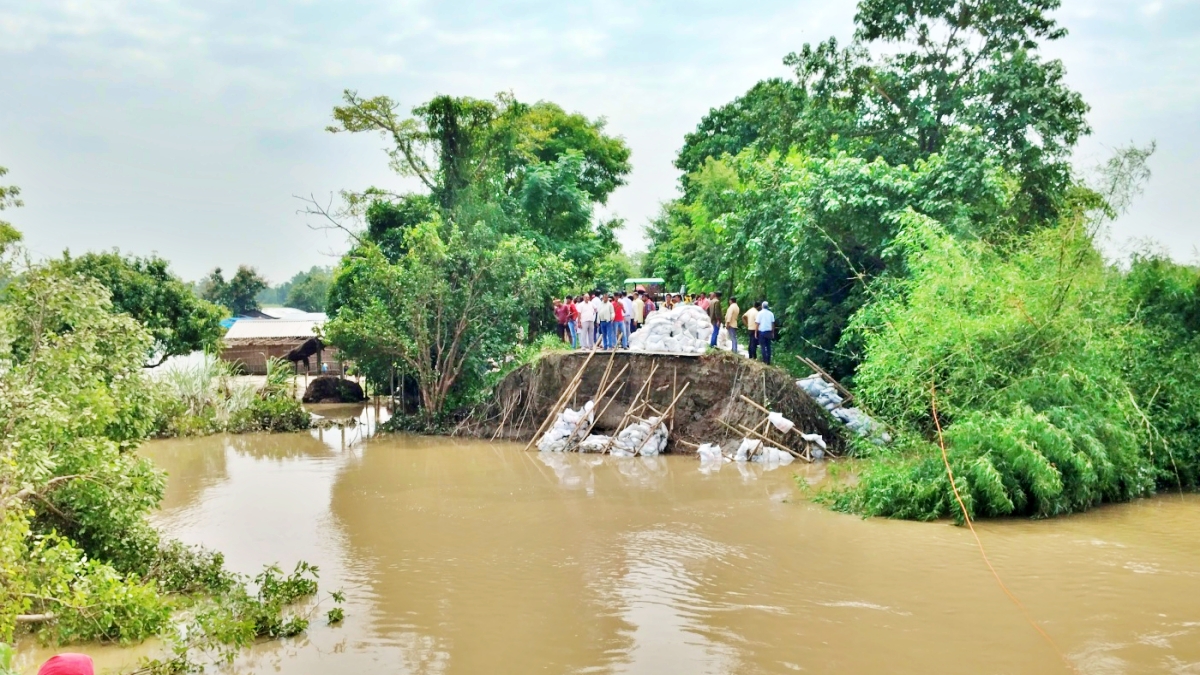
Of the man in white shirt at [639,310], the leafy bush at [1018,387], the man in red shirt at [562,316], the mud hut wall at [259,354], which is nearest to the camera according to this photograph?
the leafy bush at [1018,387]

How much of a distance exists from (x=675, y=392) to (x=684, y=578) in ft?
29.8

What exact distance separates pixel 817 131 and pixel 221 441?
15.4 metres

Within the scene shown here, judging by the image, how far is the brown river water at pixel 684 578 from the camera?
7.52 meters

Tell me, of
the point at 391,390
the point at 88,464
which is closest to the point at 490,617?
the point at 88,464

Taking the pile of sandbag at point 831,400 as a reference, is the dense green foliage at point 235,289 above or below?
above

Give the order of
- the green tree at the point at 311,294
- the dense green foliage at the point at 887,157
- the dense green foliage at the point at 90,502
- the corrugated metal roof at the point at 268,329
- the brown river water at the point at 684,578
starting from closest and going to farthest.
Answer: the dense green foliage at the point at 90,502 → the brown river water at the point at 684,578 → the dense green foliage at the point at 887,157 → the corrugated metal roof at the point at 268,329 → the green tree at the point at 311,294

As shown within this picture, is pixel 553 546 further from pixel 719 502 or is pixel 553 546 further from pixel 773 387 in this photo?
pixel 773 387

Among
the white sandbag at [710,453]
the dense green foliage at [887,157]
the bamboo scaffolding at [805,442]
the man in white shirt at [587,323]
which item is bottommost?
the white sandbag at [710,453]

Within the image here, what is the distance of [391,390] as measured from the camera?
885 inches

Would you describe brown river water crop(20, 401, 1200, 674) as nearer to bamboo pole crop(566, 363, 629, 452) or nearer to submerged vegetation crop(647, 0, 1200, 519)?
submerged vegetation crop(647, 0, 1200, 519)

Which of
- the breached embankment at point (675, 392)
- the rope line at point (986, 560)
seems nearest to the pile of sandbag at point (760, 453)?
the breached embankment at point (675, 392)

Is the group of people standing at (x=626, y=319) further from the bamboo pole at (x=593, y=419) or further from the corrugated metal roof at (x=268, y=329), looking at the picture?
the corrugated metal roof at (x=268, y=329)

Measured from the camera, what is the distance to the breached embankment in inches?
698

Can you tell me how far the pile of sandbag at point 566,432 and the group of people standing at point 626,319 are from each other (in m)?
1.74
